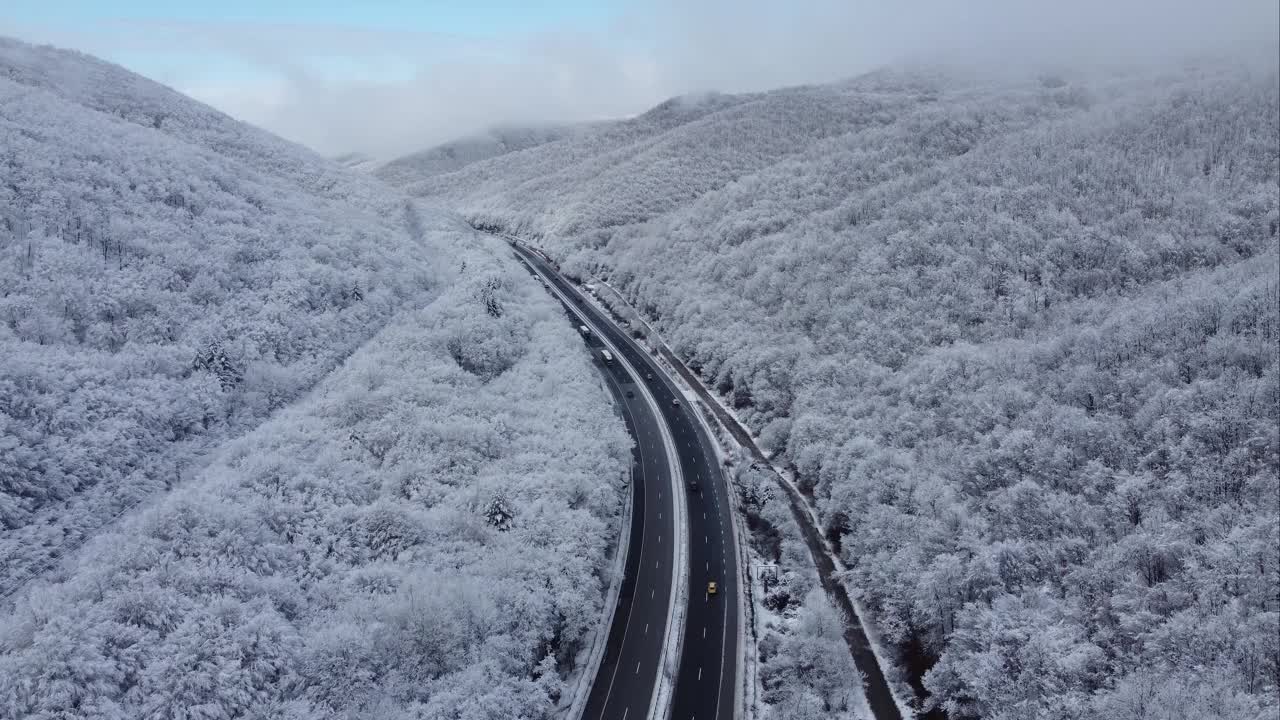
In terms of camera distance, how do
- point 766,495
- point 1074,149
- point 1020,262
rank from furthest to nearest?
point 1074,149 < point 1020,262 < point 766,495

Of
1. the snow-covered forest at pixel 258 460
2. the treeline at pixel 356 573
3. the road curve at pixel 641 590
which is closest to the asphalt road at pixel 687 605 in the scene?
the road curve at pixel 641 590

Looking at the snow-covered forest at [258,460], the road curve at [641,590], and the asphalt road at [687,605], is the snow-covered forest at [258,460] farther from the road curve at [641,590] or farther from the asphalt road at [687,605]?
the asphalt road at [687,605]

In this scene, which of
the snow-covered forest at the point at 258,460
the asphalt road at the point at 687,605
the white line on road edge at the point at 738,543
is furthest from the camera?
the white line on road edge at the point at 738,543

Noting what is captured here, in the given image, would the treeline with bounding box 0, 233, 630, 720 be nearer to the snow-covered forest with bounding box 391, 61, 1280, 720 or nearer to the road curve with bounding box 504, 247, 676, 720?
the road curve with bounding box 504, 247, 676, 720

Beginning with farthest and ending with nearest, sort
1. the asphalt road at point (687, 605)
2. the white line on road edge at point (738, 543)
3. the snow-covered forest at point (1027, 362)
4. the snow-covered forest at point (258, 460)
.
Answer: the white line on road edge at point (738, 543)
the asphalt road at point (687, 605)
the snow-covered forest at point (1027, 362)
the snow-covered forest at point (258, 460)

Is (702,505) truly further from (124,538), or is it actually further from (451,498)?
(124,538)

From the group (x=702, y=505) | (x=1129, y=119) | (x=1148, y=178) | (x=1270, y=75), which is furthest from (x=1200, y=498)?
(x=1270, y=75)

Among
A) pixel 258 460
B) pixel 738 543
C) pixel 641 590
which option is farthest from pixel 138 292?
pixel 738 543
